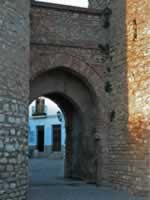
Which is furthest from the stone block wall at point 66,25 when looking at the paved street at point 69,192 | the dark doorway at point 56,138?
the dark doorway at point 56,138

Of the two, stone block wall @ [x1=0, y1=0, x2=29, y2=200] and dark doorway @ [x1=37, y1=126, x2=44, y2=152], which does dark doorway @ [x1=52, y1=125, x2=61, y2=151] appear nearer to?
dark doorway @ [x1=37, y1=126, x2=44, y2=152]

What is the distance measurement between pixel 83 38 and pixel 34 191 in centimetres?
415

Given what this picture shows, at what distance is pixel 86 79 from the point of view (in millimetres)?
10688

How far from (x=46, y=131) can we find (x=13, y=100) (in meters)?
19.6

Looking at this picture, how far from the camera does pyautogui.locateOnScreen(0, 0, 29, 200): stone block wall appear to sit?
6.91 m

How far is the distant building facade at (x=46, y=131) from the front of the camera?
25.7m

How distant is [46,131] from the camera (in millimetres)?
26719

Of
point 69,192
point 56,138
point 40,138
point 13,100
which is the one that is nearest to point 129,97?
point 69,192

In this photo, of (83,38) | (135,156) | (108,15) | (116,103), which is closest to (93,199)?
(135,156)

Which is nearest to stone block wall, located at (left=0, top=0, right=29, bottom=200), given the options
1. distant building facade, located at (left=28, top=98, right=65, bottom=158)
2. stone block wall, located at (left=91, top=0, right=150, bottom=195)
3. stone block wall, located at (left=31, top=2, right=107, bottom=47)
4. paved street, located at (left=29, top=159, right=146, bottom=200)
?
paved street, located at (left=29, top=159, right=146, bottom=200)

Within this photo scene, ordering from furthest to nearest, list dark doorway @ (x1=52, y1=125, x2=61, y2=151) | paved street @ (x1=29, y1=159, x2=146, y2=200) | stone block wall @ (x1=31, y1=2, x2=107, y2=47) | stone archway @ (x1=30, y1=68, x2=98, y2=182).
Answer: dark doorway @ (x1=52, y1=125, x2=61, y2=151), stone archway @ (x1=30, y1=68, x2=98, y2=182), stone block wall @ (x1=31, y1=2, x2=107, y2=47), paved street @ (x1=29, y1=159, x2=146, y2=200)

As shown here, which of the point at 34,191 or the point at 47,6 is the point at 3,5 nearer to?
the point at 47,6

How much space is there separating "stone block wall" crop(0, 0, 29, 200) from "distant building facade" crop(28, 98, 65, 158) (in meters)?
17.2

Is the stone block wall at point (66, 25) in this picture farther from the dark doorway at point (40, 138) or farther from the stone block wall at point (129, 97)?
the dark doorway at point (40, 138)
